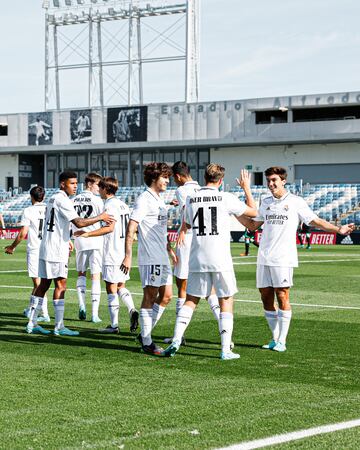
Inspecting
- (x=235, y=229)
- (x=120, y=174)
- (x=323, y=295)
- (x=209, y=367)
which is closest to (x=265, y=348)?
(x=209, y=367)

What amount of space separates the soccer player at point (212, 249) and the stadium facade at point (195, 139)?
4913cm

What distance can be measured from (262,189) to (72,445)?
167 ft

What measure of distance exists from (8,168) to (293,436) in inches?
2678

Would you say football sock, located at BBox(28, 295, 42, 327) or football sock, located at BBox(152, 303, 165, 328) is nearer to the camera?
football sock, located at BBox(152, 303, 165, 328)

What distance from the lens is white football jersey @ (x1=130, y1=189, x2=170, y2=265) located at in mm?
10031

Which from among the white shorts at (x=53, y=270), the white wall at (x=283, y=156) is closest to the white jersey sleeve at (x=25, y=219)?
the white shorts at (x=53, y=270)

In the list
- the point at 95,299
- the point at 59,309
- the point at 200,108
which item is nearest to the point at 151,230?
the point at 59,309

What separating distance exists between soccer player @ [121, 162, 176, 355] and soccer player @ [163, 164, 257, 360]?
0.53 m

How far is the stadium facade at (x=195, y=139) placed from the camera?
59.2 metres

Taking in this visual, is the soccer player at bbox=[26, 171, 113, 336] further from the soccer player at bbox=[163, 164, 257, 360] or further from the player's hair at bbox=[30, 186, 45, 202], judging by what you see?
the soccer player at bbox=[163, 164, 257, 360]

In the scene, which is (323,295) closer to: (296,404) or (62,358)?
(62,358)

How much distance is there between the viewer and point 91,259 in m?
13.7

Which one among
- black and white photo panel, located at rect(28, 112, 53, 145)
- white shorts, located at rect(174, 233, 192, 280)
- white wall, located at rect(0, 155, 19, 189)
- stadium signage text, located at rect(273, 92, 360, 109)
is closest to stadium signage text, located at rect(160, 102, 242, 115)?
stadium signage text, located at rect(273, 92, 360, 109)

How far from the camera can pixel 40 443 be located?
5980 mm
